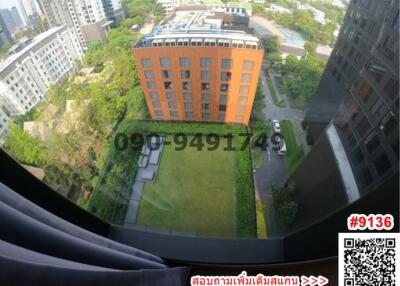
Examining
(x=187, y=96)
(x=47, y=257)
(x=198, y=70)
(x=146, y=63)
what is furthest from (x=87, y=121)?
(x=47, y=257)

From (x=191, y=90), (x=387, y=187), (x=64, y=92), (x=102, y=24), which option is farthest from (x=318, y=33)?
(x=64, y=92)

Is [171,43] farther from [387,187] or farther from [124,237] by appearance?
[387,187]

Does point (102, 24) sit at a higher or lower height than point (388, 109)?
higher

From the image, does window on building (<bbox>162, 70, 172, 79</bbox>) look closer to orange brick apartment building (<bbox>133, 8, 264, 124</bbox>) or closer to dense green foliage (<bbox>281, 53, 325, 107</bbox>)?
orange brick apartment building (<bbox>133, 8, 264, 124</bbox>)

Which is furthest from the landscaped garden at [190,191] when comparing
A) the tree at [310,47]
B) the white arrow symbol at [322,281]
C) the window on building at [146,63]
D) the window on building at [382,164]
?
the tree at [310,47]

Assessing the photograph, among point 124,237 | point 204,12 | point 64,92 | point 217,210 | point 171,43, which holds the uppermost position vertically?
point 204,12

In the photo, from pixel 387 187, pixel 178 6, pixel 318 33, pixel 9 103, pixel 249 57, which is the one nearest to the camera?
pixel 387 187

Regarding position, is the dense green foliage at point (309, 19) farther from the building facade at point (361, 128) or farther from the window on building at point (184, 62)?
the window on building at point (184, 62)

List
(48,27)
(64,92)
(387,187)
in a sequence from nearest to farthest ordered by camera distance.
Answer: (387,187) → (48,27) → (64,92)
